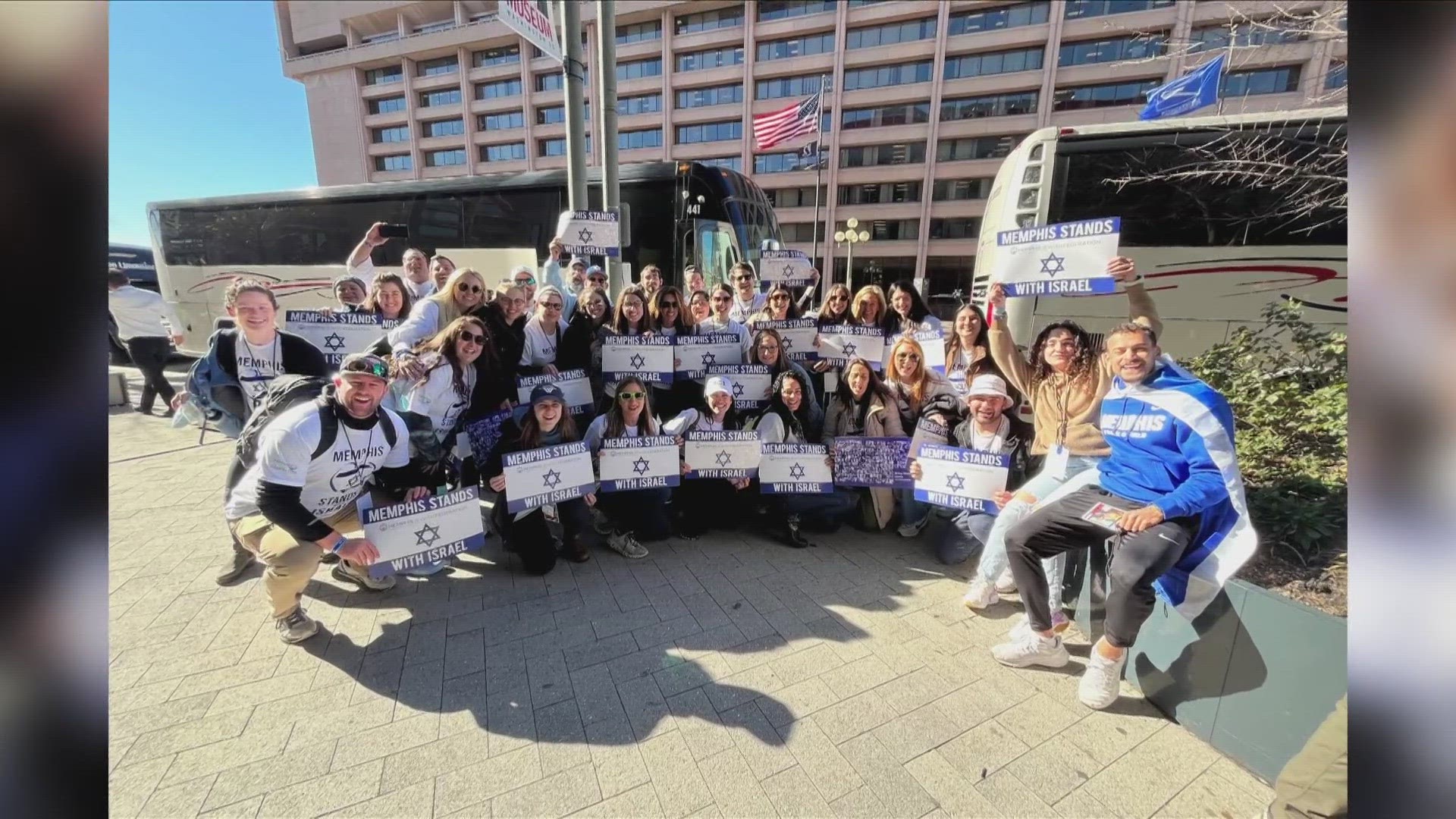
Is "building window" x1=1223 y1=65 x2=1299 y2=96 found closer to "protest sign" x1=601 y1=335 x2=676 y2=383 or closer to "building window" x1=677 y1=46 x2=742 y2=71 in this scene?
"building window" x1=677 y1=46 x2=742 y2=71

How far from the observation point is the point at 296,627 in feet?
10.6

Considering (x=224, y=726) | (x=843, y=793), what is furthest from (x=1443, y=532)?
(x=224, y=726)

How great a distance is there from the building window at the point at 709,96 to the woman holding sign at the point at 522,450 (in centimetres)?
3950

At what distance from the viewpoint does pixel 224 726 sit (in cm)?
261

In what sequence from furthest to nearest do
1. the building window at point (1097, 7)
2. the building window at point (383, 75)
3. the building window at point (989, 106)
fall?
the building window at point (383, 75) → the building window at point (989, 106) → the building window at point (1097, 7)

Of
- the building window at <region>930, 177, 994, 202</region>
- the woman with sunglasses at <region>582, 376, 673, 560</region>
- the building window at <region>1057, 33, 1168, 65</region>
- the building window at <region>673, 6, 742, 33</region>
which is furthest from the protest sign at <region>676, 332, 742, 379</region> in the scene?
the building window at <region>673, 6, 742, 33</region>

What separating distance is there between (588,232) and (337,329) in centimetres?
256

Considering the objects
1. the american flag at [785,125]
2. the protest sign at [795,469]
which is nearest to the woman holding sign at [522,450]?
the protest sign at [795,469]

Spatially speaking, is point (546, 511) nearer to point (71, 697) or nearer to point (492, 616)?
point (492, 616)

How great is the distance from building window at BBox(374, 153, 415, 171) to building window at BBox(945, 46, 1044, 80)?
1636 inches

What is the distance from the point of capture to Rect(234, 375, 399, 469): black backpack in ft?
10.1

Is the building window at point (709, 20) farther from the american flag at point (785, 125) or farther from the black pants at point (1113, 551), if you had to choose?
the black pants at point (1113, 551)

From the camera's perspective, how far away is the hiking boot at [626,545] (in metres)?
4.32

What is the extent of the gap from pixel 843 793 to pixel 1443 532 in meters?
2.32
